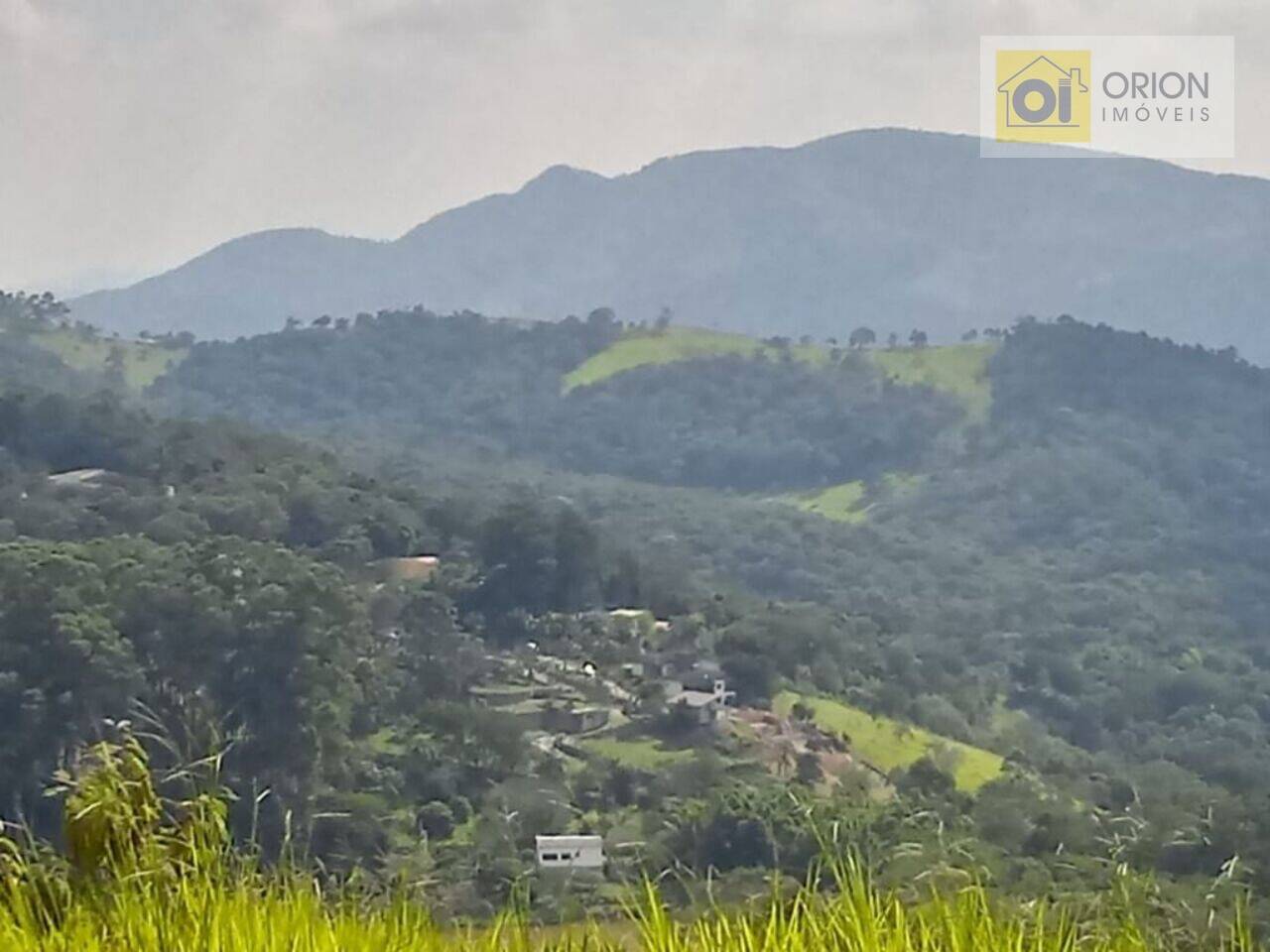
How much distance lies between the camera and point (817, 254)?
226 feet

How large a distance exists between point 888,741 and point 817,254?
188 ft

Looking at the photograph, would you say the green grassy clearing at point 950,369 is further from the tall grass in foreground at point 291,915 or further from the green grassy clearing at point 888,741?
the tall grass in foreground at point 291,915

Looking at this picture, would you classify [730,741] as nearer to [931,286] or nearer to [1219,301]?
[1219,301]

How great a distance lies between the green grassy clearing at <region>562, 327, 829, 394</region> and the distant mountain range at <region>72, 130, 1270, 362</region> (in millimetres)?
8341

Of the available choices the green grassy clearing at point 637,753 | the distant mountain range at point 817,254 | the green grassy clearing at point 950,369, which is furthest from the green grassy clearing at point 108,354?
the green grassy clearing at point 637,753

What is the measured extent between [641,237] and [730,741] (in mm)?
58373

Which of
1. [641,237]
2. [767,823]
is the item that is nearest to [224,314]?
[641,237]

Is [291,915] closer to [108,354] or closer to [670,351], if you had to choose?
[108,354]

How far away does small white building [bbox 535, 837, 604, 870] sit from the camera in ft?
17.1

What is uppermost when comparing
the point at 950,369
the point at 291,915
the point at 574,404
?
the point at 950,369

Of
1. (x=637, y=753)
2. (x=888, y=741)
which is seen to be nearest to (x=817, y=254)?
(x=888, y=741)

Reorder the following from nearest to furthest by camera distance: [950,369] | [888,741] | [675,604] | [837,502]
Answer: [888,741] → [675,604] → [837,502] → [950,369]

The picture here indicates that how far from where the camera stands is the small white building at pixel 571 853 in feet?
17.1

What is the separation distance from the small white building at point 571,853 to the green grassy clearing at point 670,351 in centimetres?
3033
